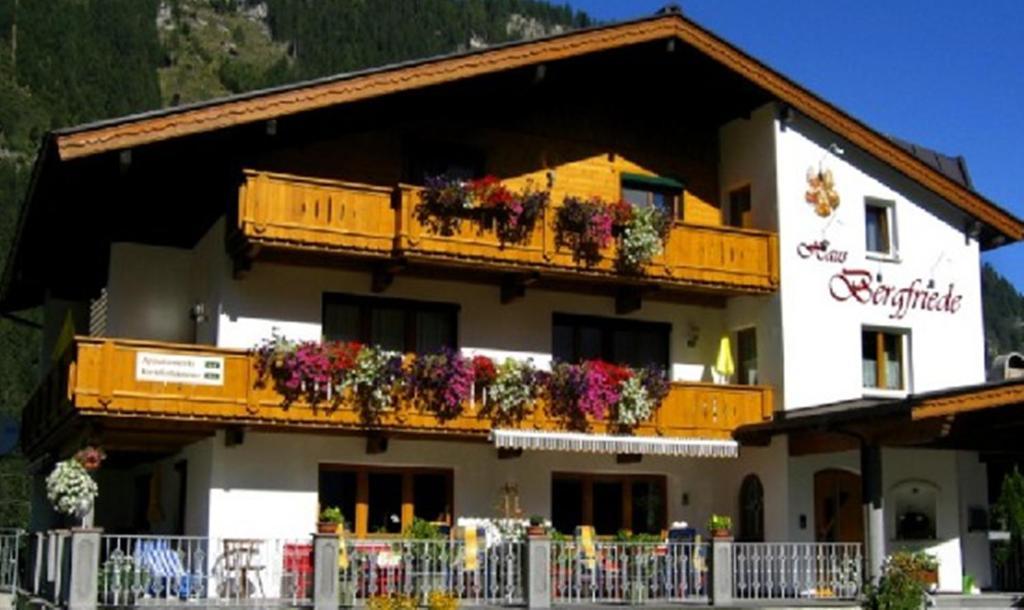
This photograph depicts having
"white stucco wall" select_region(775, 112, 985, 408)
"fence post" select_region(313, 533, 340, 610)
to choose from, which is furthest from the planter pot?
"white stucco wall" select_region(775, 112, 985, 408)

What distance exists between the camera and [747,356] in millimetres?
27375

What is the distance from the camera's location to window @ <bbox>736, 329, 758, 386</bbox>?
88.8 feet

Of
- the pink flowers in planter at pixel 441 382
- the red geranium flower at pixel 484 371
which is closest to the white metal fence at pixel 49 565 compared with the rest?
the pink flowers in planter at pixel 441 382

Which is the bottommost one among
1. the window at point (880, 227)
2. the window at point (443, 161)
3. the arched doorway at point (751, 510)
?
the arched doorway at point (751, 510)

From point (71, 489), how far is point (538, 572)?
6.96 m

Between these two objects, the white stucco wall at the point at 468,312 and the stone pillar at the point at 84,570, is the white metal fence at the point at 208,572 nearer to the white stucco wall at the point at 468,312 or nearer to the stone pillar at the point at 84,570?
the stone pillar at the point at 84,570

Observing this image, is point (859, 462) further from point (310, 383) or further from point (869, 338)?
point (310, 383)

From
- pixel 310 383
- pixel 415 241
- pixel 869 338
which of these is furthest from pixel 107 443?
pixel 869 338

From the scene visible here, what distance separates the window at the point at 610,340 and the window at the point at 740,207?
99.8 inches

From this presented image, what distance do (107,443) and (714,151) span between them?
12.8 metres

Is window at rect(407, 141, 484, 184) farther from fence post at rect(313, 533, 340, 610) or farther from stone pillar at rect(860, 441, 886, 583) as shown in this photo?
stone pillar at rect(860, 441, 886, 583)

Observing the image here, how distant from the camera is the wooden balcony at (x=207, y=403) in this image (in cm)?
2138

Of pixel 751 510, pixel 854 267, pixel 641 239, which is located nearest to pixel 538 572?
pixel 641 239

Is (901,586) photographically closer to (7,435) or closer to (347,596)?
(347,596)
